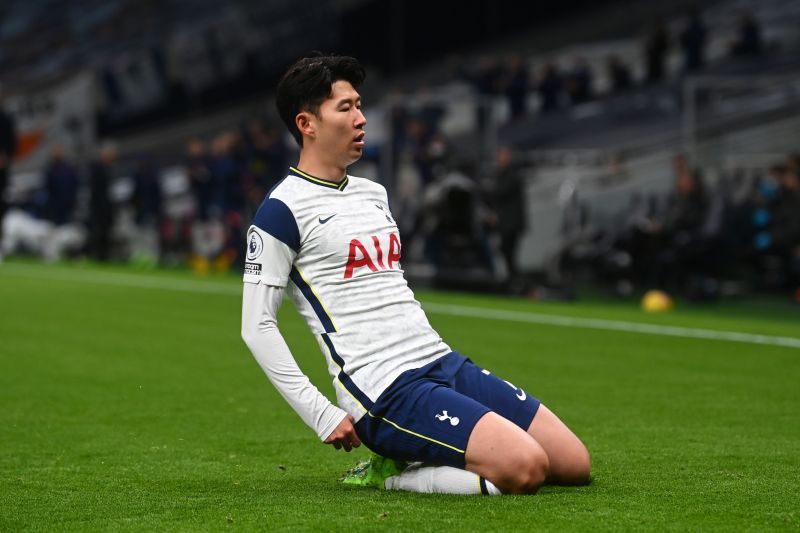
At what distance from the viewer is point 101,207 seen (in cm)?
2712

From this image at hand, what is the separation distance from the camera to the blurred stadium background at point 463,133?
17641 millimetres

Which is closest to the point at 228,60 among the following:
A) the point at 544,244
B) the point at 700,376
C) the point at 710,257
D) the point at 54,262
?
the point at 54,262

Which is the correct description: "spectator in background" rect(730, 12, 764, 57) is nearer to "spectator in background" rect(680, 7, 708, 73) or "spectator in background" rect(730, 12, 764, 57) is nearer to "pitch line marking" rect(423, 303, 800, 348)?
"spectator in background" rect(680, 7, 708, 73)

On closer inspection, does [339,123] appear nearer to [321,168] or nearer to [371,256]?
[321,168]

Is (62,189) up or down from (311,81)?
down

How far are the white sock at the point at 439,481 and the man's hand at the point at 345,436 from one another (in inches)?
16.7

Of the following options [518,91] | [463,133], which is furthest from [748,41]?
[463,133]

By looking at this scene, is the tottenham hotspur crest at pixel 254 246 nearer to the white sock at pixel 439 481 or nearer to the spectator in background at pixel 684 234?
the white sock at pixel 439 481

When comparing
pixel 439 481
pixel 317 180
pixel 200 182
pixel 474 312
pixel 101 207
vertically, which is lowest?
pixel 474 312

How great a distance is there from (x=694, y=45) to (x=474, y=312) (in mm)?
15715

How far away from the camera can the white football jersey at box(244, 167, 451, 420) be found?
16.7ft

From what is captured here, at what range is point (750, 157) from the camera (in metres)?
17.7

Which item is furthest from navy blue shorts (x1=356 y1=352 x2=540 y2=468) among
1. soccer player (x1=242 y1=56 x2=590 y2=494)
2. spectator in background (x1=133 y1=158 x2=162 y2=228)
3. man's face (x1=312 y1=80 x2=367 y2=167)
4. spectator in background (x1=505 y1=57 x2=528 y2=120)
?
spectator in background (x1=505 y1=57 x2=528 y2=120)

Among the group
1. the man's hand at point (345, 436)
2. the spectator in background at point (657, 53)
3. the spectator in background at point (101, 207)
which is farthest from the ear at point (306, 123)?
the spectator in background at point (657, 53)
